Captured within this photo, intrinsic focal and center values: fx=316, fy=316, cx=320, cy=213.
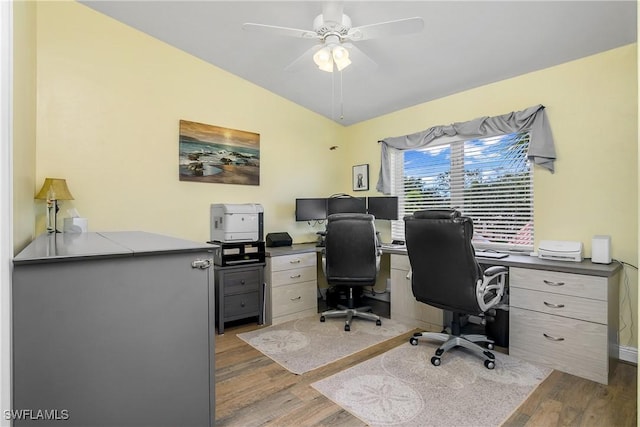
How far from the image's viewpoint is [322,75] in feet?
11.2

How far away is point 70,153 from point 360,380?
2924 millimetres

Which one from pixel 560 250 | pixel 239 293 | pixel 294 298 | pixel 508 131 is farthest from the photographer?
pixel 294 298

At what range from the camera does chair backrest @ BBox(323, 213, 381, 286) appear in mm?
2994

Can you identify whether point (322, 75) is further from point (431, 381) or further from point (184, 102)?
point (431, 381)

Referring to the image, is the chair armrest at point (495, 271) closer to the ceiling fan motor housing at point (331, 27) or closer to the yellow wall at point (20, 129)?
the ceiling fan motor housing at point (331, 27)

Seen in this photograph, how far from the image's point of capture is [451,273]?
7.57ft

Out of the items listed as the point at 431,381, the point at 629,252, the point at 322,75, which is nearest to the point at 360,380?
the point at 431,381

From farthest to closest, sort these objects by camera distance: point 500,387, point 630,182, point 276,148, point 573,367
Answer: point 276,148
point 630,182
point 573,367
point 500,387

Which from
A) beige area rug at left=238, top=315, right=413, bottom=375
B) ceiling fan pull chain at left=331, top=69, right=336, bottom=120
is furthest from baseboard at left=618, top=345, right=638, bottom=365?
ceiling fan pull chain at left=331, top=69, right=336, bottom=120

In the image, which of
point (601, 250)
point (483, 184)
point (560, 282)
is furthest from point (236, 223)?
point (601, 250)

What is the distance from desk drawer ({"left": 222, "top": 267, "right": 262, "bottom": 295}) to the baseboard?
307 cm

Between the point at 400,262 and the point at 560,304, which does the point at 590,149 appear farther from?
the point at 400,262

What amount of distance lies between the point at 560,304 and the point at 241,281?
8.70 feet

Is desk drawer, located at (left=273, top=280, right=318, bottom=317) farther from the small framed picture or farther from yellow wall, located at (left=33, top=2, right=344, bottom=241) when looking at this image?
the small framed picture
